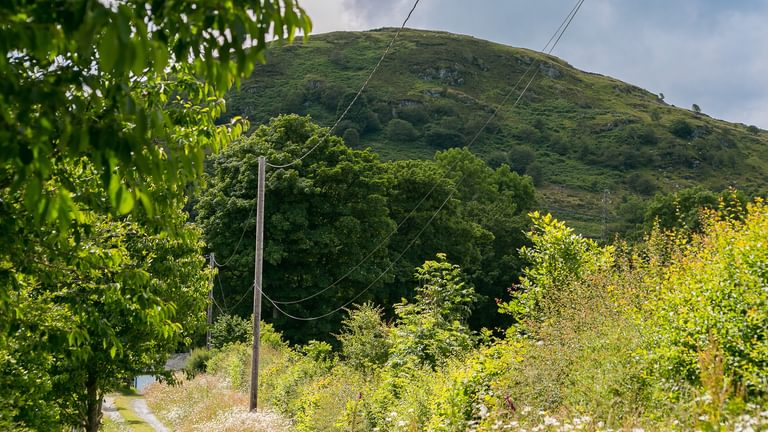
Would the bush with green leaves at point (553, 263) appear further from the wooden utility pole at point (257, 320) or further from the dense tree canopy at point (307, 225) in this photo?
the dense tree canopy at point (307, 225)

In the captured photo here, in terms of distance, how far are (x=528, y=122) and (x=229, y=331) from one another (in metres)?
Answer: 114

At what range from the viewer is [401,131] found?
11725 cm

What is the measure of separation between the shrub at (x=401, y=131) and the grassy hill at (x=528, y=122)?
0.57 feet

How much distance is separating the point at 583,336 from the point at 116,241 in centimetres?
693

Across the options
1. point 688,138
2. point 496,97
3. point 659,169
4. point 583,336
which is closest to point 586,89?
point 496,97

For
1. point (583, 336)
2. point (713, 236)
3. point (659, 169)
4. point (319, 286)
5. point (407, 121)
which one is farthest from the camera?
point (407, 121)

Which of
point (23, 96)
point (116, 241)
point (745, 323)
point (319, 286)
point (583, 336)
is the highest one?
point (23, 96)

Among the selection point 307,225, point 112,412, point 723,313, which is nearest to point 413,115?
point 307,225

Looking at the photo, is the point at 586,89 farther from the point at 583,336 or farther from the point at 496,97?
the point at 583,336

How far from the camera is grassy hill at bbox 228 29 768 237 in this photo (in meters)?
109

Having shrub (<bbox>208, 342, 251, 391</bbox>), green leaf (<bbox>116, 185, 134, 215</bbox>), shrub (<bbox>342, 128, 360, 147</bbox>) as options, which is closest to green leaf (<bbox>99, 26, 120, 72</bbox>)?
green leaf (<bbox>116, 185, 134, 215</bbox>)

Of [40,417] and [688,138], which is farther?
[688,138]

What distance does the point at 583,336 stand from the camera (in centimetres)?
1030

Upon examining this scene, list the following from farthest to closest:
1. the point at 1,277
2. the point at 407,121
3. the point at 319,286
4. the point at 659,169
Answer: the point at 407,121 → the point at 659,169 → the point at 319,286 → the point at 1,277
